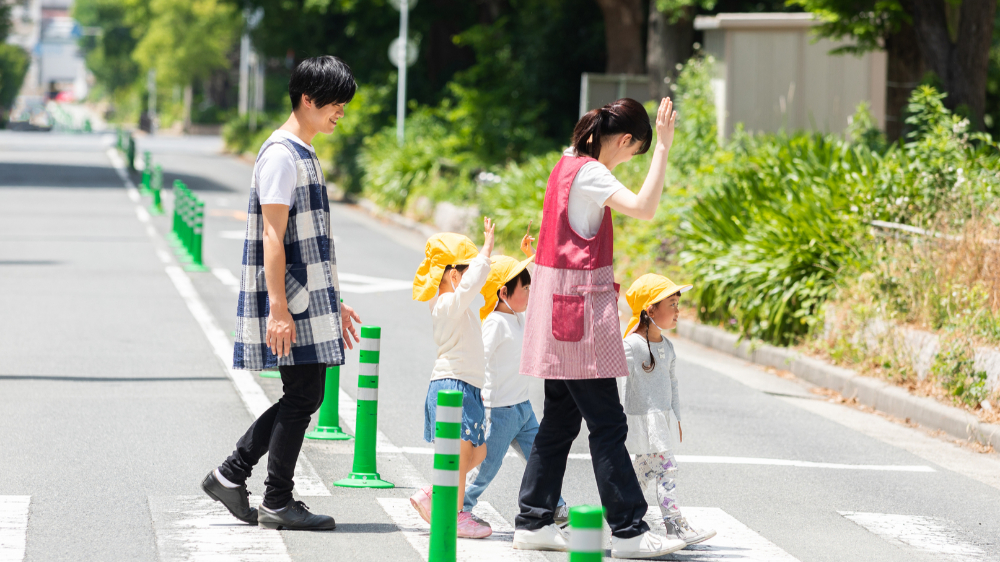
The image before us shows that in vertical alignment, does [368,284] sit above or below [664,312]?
below

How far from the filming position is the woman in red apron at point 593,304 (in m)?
4.94

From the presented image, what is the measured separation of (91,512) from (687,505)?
2.83m

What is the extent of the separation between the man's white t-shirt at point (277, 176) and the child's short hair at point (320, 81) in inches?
10.3

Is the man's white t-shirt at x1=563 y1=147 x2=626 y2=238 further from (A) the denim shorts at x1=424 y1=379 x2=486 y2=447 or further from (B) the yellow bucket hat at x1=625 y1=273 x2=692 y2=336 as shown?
(A) the denim shorts at x1=424 y1=379 x2=486 y2=447

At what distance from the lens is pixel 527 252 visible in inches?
216

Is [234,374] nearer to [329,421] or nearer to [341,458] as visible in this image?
[329,421]

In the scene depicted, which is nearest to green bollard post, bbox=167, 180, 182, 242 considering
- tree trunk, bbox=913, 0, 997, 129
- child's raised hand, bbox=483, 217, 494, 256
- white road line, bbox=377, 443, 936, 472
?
tree trunk, bbox=913, 0, 997, 129

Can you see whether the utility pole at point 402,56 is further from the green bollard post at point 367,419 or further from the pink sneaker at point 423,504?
the pink sneaker at point 423,504

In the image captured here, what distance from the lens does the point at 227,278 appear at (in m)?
15.4

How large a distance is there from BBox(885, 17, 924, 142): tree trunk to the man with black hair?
37.0ft

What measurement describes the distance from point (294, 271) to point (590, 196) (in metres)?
1.26

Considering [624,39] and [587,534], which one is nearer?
[587,534]

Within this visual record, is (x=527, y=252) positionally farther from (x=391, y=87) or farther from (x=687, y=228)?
(x=391, y=87)

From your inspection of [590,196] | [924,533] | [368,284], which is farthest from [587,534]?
[368,284]
